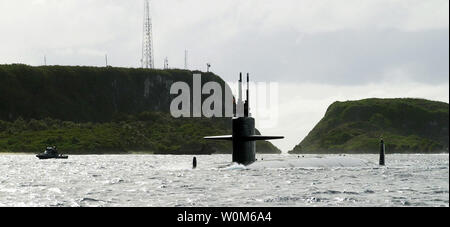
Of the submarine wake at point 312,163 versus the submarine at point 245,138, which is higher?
the submarine at point 245,138

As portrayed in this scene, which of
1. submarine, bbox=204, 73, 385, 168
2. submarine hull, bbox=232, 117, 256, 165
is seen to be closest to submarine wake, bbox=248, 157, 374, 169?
submarine, bbox=204, 73, 385, 168

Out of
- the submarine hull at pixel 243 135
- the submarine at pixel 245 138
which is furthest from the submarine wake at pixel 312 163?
the submarine hull at pixel 243 135

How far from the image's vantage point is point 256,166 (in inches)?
2707

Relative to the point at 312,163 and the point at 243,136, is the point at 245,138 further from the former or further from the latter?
the point at 312,163

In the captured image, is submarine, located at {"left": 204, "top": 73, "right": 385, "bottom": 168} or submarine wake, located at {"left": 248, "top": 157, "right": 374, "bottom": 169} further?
submarine wake, located at {"left": 248, "top": 157, "right": 374, "bottom": 169}

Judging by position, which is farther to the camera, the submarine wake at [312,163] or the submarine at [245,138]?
the submarine wake at [312,163]

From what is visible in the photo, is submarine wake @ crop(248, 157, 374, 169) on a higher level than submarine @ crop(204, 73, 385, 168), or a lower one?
lower

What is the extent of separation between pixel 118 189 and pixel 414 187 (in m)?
20.3

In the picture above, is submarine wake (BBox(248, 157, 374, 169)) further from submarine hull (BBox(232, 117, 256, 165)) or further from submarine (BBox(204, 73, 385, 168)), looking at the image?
submarine hull (BBox(232, 117, 256, 165))

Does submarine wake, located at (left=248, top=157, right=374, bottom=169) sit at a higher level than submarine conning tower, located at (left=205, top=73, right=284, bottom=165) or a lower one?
lower

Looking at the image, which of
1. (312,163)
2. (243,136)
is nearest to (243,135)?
(243,136)

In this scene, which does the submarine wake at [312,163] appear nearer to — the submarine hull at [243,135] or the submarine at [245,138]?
the submarine at [245,138]

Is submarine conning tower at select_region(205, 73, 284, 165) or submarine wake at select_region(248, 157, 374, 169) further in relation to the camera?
submarine wake at select_region(248, 157, 374, 169)
